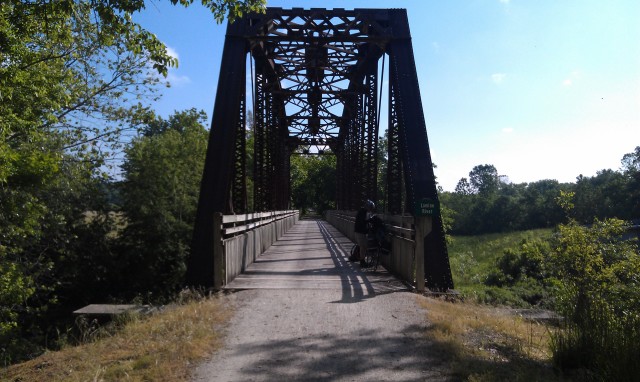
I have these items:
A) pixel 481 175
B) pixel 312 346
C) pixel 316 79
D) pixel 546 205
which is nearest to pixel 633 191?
pixel 546 205

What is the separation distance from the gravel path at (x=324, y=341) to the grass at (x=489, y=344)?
0.64ft

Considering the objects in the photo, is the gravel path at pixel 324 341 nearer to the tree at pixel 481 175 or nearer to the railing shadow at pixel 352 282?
the railing shadow at pixel 352 282

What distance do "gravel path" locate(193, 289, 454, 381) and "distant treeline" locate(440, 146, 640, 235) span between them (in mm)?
35049

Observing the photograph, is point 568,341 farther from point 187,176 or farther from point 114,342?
point 187,176

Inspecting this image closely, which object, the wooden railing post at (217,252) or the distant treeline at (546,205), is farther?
the distant treeline at (546,205)

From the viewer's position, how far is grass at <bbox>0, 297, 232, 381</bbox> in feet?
16.2

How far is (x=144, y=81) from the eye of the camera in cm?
1549

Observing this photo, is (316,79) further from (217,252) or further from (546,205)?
(546,205)

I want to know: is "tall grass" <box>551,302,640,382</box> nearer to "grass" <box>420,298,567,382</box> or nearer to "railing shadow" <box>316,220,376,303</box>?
"grass" <box>420,298,567,382</box>

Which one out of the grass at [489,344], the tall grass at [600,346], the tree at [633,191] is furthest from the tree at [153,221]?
the tree at [633,191]

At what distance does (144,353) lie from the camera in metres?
5.48

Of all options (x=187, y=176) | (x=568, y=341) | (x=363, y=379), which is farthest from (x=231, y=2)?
(x=187, y=176)

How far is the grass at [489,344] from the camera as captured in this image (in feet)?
15.8

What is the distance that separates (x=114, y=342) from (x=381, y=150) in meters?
36.8
